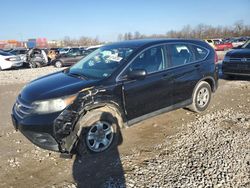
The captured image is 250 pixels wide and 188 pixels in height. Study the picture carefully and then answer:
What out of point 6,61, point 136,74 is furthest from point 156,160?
point 6,61

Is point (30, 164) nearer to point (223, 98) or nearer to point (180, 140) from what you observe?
point (180, 140)

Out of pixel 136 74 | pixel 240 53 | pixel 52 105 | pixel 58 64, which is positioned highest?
pixel 240 53

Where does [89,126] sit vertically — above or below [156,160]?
→ above

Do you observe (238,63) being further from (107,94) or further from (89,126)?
(89,126)

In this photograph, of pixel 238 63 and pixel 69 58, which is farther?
pixel 69 58

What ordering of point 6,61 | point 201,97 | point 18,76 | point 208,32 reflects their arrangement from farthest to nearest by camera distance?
1. point 208,32
2. point 6,61
3. point 18,76
4. point 201,97

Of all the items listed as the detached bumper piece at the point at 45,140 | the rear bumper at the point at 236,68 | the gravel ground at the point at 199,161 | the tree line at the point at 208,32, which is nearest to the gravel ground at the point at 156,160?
the gravel ground at the point at 199,161

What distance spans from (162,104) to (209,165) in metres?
1.68

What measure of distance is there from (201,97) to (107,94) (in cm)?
282

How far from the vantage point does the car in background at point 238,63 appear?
930 cm

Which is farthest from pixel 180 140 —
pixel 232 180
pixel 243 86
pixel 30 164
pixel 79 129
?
pixel 243 86

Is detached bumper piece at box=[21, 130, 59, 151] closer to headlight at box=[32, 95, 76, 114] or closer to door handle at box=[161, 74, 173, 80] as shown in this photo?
headlight at box=[32, 95, 76, 114]

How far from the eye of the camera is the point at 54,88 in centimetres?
425

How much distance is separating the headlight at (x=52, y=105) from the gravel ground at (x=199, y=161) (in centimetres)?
124
